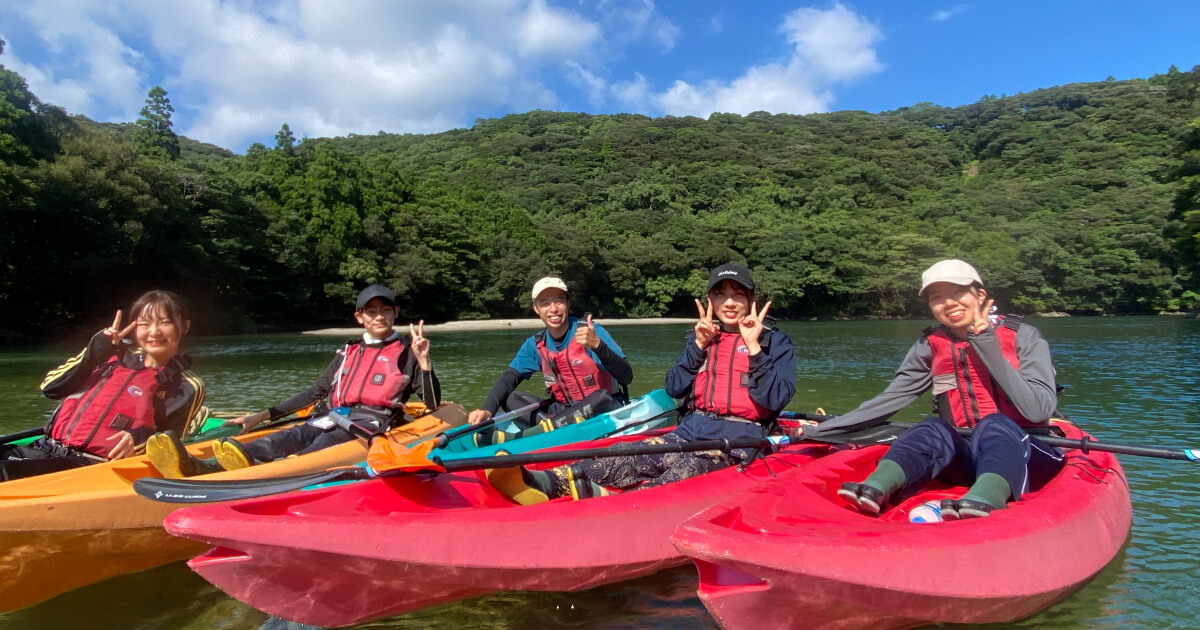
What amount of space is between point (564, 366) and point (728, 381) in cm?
177

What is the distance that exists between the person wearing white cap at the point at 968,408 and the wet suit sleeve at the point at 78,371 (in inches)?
166

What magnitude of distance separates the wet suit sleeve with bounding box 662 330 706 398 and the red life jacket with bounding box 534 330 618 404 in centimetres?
126

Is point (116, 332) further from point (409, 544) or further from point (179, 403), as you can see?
point (409, 544)

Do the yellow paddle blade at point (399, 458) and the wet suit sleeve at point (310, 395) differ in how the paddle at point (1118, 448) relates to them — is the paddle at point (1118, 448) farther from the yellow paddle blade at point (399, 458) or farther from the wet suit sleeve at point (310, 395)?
the wet suit sleeve at point (310, 395)

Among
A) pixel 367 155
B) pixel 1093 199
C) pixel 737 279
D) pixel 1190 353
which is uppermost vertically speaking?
pixel 367 155

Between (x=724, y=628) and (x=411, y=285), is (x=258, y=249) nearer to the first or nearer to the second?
(x=411, y=285)

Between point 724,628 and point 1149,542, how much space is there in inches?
135

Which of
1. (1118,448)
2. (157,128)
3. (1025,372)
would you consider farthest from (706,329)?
(157,128)

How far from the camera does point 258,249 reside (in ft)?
111

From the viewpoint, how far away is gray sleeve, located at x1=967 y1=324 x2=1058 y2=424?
3.04m

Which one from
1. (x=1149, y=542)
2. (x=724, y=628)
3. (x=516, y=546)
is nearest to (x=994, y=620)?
(x=724, y=628)

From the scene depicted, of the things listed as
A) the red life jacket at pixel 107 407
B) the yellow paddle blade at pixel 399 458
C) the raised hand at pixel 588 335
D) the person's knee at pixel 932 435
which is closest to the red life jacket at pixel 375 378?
the red life jacket at pixel 107 407

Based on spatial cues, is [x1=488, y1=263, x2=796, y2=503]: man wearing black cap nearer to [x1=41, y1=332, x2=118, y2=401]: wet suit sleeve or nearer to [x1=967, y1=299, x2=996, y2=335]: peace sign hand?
[x1=967, y1=299, x2=996, y2=335]: peace sign hand

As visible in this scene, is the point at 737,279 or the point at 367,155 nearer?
the point at 737,279
